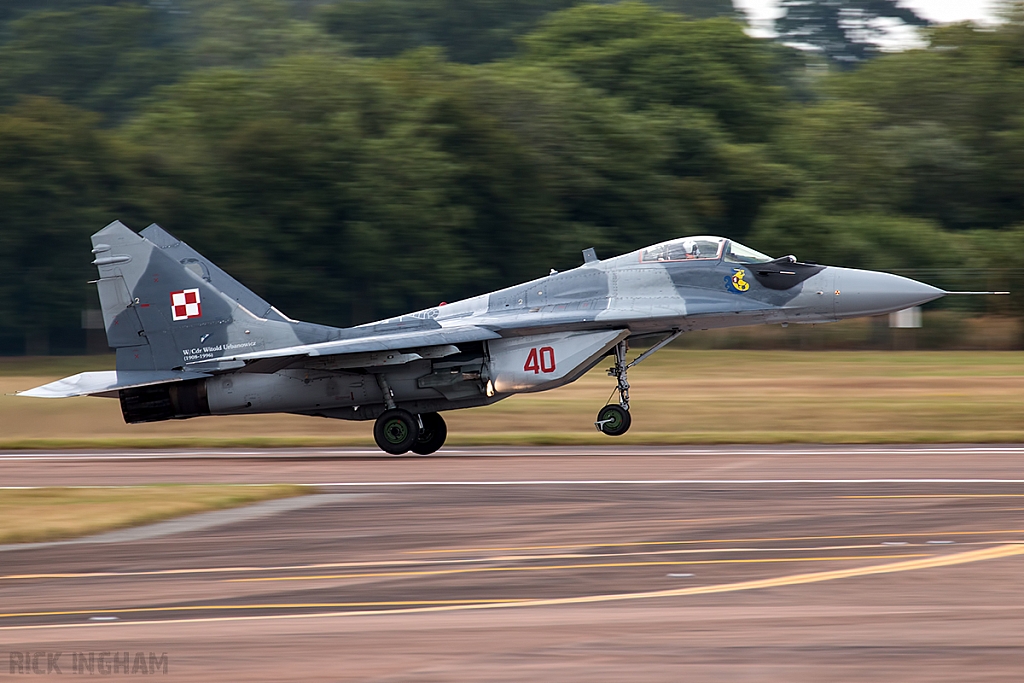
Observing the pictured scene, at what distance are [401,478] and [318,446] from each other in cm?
688

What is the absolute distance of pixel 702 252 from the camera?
19844 mm

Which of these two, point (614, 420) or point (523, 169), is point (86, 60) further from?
point (614, 420)

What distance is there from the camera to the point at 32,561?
10258mm

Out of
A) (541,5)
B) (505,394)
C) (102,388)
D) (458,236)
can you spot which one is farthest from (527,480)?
(541,5)

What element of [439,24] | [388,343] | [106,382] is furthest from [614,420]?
[439,24]

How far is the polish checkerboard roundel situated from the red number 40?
532 centimetres

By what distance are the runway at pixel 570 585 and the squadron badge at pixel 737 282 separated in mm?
5109

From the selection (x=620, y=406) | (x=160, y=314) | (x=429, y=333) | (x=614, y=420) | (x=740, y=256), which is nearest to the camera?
(x=429, y=333)

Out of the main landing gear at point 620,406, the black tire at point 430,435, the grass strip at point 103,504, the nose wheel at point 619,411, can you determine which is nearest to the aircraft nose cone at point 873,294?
the main landing gear at point 620,406

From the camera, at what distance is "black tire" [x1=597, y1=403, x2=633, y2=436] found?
19859mm

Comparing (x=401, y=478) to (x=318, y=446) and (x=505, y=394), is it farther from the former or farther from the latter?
(x=318, y=446)

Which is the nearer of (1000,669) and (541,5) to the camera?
(1000,669)

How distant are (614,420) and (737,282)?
9.36 ft

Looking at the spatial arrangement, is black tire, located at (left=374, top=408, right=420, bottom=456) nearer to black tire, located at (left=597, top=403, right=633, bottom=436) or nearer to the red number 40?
the red number 40
